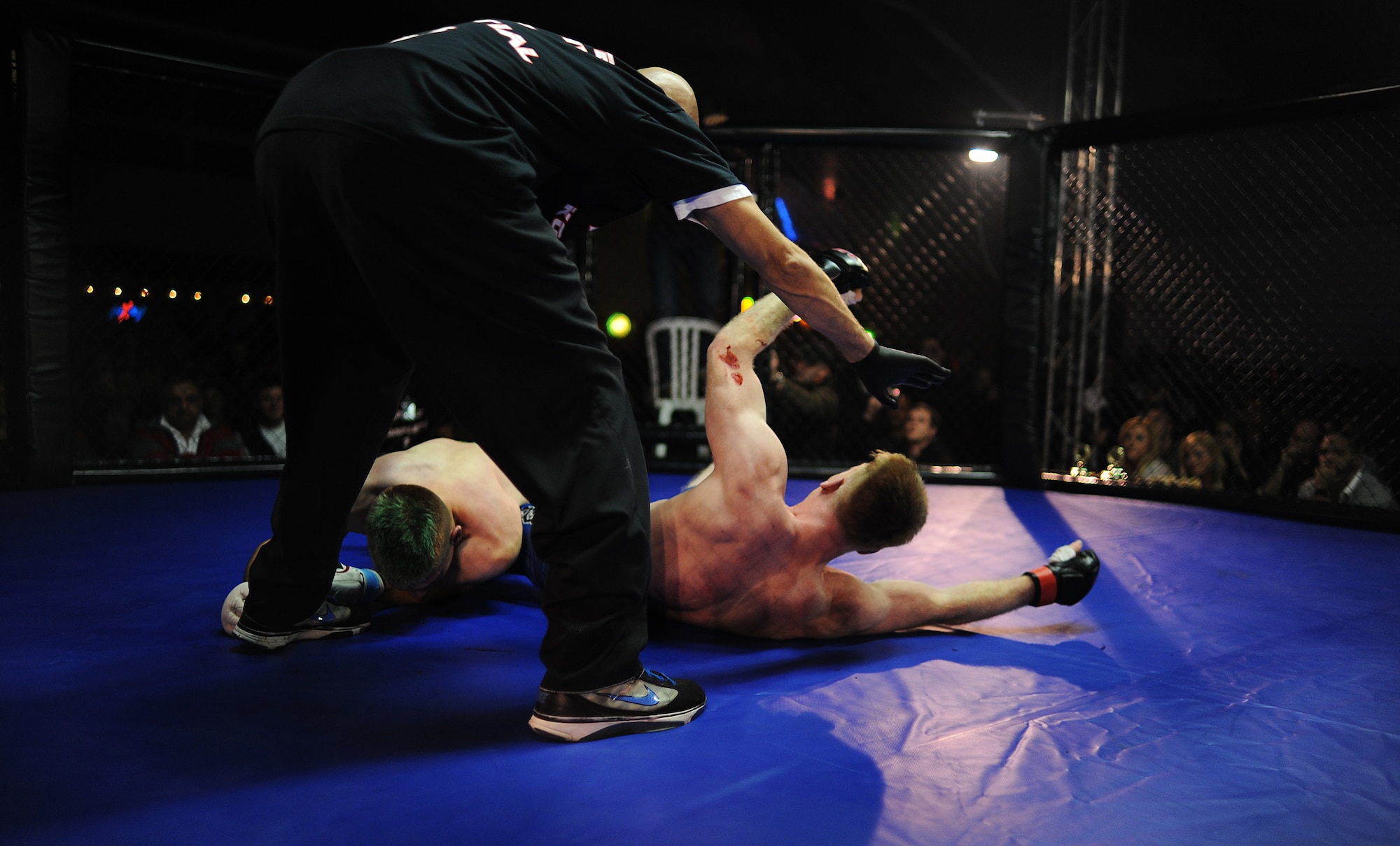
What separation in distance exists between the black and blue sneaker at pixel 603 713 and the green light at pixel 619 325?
13.7 ft

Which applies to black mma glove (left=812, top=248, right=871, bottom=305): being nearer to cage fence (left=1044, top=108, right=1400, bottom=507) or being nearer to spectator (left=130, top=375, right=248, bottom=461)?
cage fence (left=1044, top=108, right=1400, bottom=507)

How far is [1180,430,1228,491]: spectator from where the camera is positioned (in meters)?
3.60

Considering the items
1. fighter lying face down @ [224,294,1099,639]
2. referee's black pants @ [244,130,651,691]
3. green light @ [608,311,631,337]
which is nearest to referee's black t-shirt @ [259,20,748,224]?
referee's black pants @ [244,130,651,691]

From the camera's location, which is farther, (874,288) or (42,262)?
(874,288)

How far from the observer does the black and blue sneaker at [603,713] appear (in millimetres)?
1240

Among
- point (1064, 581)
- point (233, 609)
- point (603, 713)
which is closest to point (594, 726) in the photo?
point (603, 713)

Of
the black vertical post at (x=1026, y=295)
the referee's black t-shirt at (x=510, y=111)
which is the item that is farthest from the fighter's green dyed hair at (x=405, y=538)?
the black vertical post at (x=1026, y=295)

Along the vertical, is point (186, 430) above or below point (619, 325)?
below

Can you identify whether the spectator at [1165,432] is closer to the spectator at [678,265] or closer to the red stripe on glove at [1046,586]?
the spectator at [678,265]

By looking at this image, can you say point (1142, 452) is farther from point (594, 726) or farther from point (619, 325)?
point (594, 726)

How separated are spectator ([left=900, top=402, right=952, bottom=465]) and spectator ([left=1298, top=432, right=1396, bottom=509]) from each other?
1496mm

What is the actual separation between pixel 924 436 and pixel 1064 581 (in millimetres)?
2318

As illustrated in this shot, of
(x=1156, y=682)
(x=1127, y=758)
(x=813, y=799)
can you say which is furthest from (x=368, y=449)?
(x=1156, y=682)

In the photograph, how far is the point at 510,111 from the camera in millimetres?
1217
